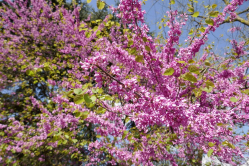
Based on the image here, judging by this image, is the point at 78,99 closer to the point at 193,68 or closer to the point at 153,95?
the point at 153,95

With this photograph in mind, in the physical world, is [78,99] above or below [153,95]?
below

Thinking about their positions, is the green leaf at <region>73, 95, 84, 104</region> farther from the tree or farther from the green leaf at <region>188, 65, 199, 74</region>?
the green leaf at <region>188, 65, 199, 74</region>

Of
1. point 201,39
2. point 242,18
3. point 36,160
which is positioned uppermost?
point 242,18

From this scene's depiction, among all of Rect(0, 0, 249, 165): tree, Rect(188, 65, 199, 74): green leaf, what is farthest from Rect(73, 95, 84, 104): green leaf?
Rect(188, 65, 199, 74): green leaf

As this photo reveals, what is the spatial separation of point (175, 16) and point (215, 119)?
79.9 inches

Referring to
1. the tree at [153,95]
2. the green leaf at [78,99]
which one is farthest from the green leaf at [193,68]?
the green leaf at [78,99]

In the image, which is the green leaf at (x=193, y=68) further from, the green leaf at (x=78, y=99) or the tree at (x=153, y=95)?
the green leaf at (x=78, y=99)

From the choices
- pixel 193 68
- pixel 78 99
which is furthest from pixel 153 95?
pixel 78 99

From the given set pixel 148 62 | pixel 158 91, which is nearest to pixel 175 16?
pixel 148 62

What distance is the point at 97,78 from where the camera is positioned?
1771 millimetres

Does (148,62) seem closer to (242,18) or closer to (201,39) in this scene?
(201,39)

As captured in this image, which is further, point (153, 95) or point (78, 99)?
point (153, 95)

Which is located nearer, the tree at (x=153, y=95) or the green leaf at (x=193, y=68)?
the green leaf at (x=193, y=68)

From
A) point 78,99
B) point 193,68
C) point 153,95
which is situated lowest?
point 78,99
